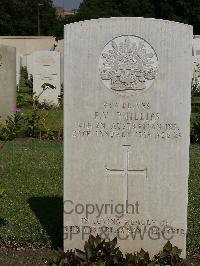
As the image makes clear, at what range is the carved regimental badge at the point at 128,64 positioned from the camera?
3941mm

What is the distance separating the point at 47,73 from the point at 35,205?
847 centimetres

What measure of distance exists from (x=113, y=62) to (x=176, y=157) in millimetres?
772

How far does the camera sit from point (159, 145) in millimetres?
4059

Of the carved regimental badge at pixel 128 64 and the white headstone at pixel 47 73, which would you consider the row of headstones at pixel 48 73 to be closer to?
the white headstone at pixel 47 73

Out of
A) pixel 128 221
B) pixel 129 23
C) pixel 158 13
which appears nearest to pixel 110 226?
pixel 128 221

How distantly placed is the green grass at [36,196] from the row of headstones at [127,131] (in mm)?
559

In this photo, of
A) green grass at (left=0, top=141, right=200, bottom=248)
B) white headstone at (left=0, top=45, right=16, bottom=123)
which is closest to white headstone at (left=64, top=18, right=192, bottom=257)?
green grass at (left=0, top=141, right=200, bottom=248)

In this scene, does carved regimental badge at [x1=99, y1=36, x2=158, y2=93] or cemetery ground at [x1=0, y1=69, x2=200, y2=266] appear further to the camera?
cemetery ground at [x1=0, y1=69, x2=200, y2=266]

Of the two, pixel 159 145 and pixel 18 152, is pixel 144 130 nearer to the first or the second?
pixel 159 145

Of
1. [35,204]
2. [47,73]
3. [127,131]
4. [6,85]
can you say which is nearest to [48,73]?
[47,73]

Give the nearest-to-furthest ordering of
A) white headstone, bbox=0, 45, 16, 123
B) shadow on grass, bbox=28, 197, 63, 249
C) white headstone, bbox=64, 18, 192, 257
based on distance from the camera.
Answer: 1. white headstone, bbox=64, 18, 192, 257
2. shadow on grass, bbox=28, 197, 63, 249
3. white headstone, bbox=0, 45, 16, 123

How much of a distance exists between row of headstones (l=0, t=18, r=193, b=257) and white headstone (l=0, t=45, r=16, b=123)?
6486 millimetres

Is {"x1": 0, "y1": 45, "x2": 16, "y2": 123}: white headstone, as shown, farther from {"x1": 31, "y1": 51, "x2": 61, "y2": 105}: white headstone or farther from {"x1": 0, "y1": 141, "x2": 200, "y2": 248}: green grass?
{"x1": 31, "y1": 51, "x2": 61, "y2": 105}: white headstone

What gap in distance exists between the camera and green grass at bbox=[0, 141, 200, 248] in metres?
4.76
